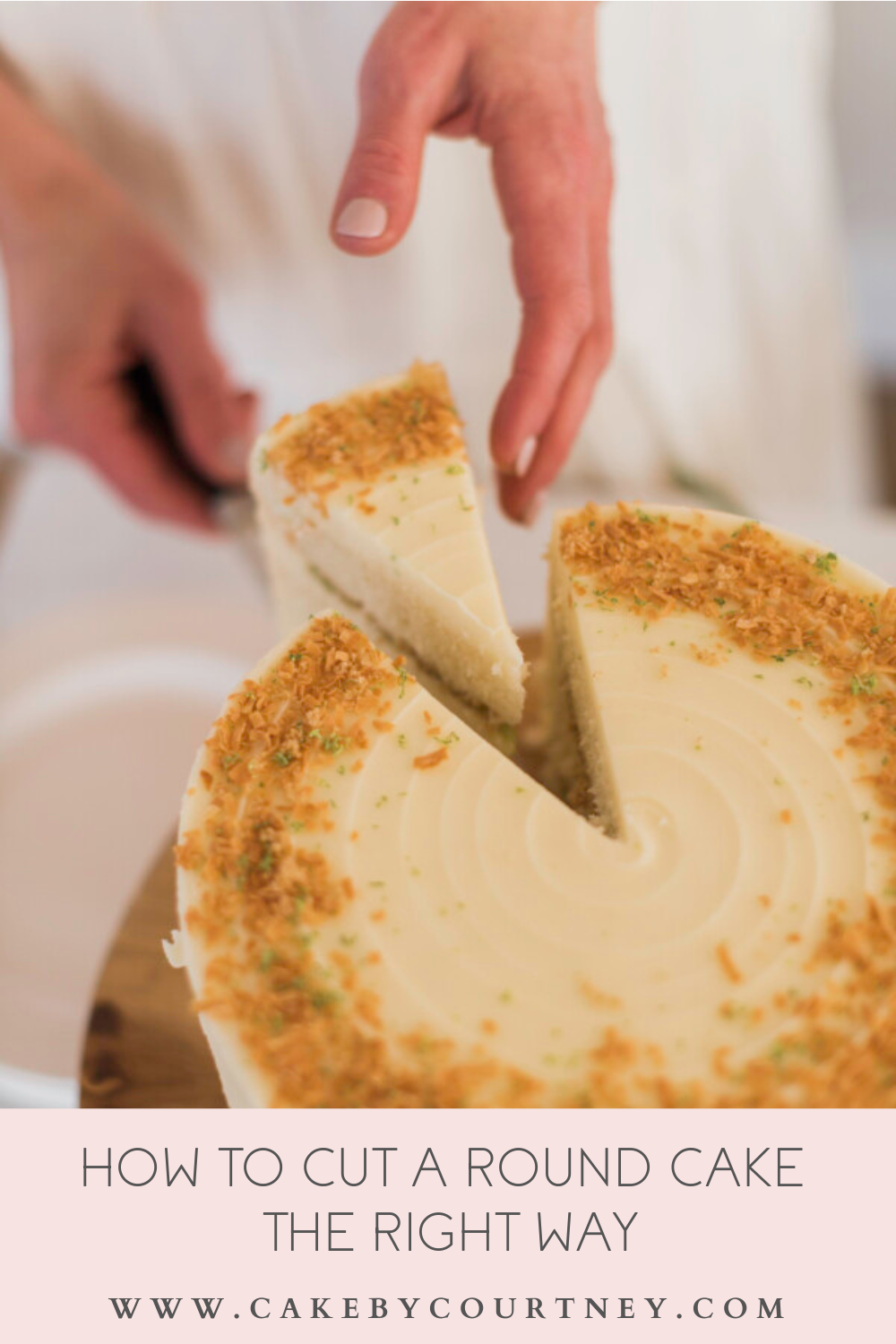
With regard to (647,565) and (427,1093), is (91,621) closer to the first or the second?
(647,565)

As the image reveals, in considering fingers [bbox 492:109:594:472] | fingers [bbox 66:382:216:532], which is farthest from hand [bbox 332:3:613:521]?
fingers [bbox 66:382:216:532]

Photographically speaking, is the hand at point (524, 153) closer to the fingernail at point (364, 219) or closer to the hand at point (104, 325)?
the fingernail at point (364, 219)

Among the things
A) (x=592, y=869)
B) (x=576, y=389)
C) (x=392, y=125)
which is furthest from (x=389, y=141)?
(x=592, y=869)

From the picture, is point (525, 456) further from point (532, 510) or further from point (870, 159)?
point (870, 159)

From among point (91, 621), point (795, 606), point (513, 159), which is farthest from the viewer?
point (91, 621)

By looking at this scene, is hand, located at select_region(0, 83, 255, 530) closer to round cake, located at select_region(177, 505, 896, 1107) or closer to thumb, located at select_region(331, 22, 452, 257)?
thumb, located at select_region(331, 22, 452, 257)

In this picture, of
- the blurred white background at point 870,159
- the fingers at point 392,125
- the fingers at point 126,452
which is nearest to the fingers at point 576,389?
the fingers at point 392,125
